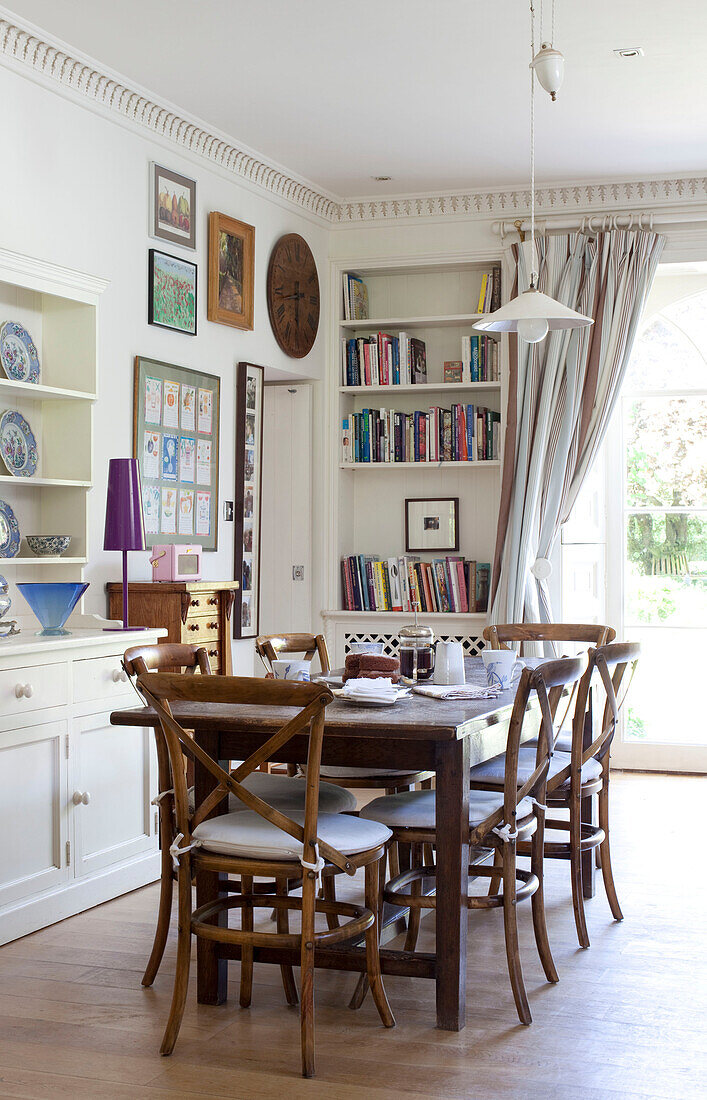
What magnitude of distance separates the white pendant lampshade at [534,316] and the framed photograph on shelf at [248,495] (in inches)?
82.7

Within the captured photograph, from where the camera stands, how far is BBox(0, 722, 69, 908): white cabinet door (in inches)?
145

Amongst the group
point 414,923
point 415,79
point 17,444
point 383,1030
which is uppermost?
point 415,79

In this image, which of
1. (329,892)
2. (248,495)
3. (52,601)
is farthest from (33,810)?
(248,495)

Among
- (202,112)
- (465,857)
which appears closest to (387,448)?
(202,112)

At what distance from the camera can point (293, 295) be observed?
6.34m

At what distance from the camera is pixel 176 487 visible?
5309 millimetres

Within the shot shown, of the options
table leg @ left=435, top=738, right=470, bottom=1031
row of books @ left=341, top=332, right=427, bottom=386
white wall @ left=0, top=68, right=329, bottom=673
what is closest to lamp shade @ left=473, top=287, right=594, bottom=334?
table leg @ left=435, top=738, right=470, bottom=1031

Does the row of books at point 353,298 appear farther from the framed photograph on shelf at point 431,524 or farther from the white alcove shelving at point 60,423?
the white alcove shelving at point 60,423

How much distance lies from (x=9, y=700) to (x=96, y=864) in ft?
2.55

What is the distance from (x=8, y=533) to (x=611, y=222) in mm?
3674

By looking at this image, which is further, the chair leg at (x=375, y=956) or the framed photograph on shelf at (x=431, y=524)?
the framed photograph on shelf at (x=431, y=524)

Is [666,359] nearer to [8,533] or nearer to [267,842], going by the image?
[8,533]

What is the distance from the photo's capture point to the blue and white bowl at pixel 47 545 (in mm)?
4332

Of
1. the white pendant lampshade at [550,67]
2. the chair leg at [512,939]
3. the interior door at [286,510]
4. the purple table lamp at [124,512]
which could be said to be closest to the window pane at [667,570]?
the interior door at [286,510]
